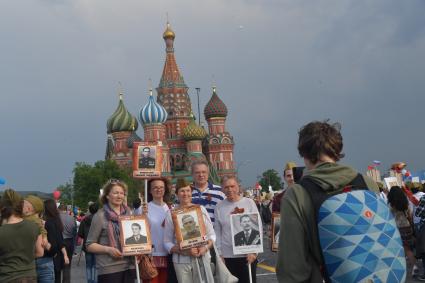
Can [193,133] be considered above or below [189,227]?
above

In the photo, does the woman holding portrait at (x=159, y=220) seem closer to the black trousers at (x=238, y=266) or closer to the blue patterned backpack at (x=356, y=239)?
the black trousers at (x=238, y=266)

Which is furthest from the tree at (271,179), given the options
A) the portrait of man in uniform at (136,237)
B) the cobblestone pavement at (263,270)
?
the portrait of man in uniform at (136,237)

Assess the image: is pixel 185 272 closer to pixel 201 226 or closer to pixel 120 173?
pixel 201 226

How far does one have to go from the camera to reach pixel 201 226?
646cm

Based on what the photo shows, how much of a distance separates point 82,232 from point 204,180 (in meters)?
4.55

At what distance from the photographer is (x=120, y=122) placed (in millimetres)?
76938

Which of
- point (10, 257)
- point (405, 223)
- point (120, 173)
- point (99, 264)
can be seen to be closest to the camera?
point (10, 257)

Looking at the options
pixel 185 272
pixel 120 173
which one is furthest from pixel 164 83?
pixel 185 272

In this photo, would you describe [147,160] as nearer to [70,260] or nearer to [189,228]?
[189,228]

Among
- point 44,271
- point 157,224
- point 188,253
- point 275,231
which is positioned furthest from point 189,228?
point 44,271

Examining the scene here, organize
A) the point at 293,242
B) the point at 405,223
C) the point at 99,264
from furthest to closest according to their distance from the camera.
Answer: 1. the point at 405,223
2. the point at 99,264
3. the point at 293,242

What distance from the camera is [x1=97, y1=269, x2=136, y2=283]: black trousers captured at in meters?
6.36

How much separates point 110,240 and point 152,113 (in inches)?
2504

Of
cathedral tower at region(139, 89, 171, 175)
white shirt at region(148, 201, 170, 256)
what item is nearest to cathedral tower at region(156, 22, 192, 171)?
cathedral tower at region(139, 89, 171, 175)
